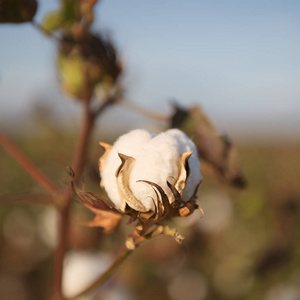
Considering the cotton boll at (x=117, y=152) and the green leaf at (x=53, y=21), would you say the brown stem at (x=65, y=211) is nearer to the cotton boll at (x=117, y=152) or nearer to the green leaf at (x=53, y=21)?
the green leaf at (x=53, y=21)

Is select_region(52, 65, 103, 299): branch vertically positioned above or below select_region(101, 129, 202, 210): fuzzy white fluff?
below

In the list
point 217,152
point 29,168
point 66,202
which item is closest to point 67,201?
point 66,202

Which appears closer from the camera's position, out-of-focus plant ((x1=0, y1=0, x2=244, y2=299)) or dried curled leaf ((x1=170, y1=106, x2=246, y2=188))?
out-of-focus plant ((x1=0, y1=0, x2=244, y2=299))

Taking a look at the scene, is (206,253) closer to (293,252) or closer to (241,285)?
(241,285)

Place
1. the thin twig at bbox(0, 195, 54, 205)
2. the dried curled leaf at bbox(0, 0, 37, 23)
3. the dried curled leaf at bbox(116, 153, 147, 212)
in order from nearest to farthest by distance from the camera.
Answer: the dried curled leaf at bbox(116, 153, 147, 212) → the dried curled leaf at bbox(0, 0, 37, 23) → the thin twig at bbox(0, 195, 54, 205)

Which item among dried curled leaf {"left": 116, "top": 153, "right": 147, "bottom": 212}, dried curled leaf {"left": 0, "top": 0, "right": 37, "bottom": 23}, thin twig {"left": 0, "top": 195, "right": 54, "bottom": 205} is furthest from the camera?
thin twig {"left": 0, "top": 195, "right": 54, "bottom": 205}

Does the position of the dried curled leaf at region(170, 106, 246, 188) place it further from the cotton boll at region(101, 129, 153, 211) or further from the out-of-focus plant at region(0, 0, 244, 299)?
the cotton boll at region(101, 129, 153, 211)

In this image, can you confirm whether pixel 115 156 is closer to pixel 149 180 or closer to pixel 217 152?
pixel 149 180

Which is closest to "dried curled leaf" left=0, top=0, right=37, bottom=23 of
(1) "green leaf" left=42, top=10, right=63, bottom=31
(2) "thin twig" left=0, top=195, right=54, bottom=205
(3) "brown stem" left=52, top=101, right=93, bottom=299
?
(1) "green leaf" left=42, top=10, right=63, bottom=31

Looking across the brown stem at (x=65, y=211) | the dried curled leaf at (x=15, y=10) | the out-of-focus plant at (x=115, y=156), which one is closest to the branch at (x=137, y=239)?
the out-of-focus plant at (x=115, y=156)
